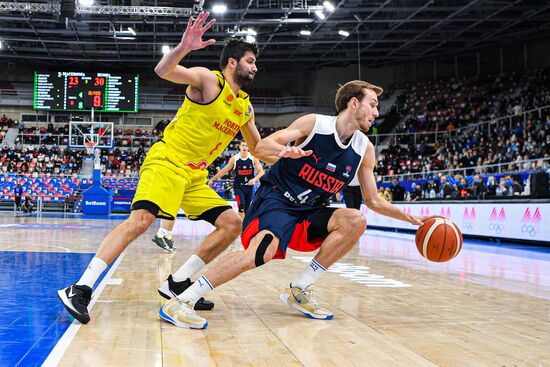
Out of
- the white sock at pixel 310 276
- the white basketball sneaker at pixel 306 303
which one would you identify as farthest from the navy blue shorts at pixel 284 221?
the white basketball sneaker at pixel 306 303

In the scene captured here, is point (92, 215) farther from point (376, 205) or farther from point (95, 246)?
point (376, 205)

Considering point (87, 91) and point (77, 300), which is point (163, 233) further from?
point (87, 91)

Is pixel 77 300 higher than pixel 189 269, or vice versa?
pixel 189 269

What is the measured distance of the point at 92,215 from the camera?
22.9 m

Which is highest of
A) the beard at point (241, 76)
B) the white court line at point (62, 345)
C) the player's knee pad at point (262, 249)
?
the beard at point (241, 76)

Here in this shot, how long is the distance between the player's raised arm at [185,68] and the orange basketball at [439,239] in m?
1.90

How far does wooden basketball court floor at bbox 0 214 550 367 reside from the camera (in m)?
2.70

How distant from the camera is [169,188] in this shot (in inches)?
150

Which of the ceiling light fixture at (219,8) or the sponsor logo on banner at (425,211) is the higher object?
the ceiling light fixture at (219,8)

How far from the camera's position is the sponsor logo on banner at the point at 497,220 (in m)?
12.1

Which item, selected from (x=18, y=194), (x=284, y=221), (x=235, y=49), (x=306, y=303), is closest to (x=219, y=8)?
(x=18, y=194)

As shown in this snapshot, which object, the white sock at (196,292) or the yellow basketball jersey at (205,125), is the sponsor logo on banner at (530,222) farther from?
the white sock at (196,292)

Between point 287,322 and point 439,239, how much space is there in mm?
1348

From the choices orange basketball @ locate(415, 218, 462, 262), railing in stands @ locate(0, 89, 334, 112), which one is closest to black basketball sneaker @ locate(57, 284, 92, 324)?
orange basketball @ locate(415, 218, 462, 262)
